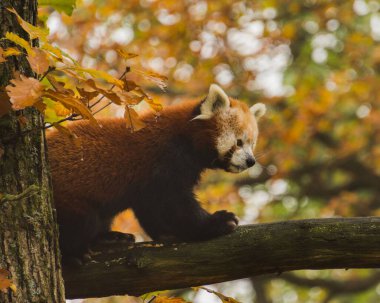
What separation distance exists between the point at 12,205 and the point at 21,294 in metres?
0.34

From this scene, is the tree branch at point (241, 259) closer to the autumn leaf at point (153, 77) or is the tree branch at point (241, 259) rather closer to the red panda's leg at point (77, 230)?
the red panda's leg at point (77, 230)

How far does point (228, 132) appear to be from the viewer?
4520 mm

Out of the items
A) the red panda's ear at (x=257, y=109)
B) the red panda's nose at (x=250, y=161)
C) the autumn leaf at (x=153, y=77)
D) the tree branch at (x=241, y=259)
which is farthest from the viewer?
the red panda's ear at (x=257, y=109)

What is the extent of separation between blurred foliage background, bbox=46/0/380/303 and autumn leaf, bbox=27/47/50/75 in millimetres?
6554

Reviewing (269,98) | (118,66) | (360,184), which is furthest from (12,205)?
(360,184)

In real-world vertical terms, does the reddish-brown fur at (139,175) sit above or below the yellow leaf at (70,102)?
above

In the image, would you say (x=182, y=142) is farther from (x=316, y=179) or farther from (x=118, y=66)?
(x=316, y=179)

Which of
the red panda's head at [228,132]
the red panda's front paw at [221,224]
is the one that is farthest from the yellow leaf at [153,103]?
the red panda's head at [228,132]

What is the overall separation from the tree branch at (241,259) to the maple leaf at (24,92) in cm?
133

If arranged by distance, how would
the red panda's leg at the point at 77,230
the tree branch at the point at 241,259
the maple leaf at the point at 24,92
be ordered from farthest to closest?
the red panda's leg at the point at 77,230
the tree branch at the point at 241,259
the maple leaf at the point at 24,92

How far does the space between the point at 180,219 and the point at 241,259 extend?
0.86 meters

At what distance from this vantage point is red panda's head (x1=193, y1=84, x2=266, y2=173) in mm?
4434

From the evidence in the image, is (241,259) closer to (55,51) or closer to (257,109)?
(55,51)

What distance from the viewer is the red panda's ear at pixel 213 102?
14.6ft
